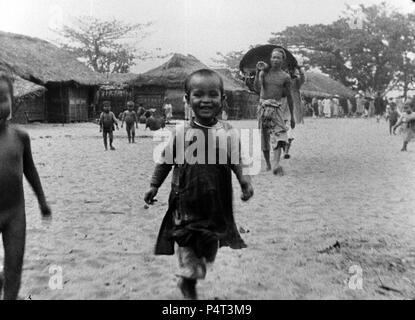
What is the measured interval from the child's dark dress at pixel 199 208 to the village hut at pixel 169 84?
1752 cm

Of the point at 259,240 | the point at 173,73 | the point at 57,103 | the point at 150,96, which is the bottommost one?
the point at 259,240

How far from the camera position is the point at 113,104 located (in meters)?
24.1

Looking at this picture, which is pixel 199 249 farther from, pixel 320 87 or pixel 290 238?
pixel 320 87

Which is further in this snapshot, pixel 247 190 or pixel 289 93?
pixel 289 93

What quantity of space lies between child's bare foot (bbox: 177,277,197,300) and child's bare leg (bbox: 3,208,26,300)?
2.19ft

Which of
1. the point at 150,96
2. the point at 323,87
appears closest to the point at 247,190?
the point at 150,96

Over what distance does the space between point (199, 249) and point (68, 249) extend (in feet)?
3.63

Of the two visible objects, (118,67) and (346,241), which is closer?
(346,241)

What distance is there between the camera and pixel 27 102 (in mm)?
19484

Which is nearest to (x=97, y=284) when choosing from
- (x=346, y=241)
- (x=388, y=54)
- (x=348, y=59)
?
(x=346, y=241)

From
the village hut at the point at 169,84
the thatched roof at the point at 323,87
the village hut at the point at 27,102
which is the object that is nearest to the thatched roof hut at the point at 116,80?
the village hut at the point at 169,84

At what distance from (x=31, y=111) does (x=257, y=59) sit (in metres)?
15.3

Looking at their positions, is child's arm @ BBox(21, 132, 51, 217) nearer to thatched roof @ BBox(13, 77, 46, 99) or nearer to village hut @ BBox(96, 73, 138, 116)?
thatched roof @ BBox(13, 77, 46, 99)
